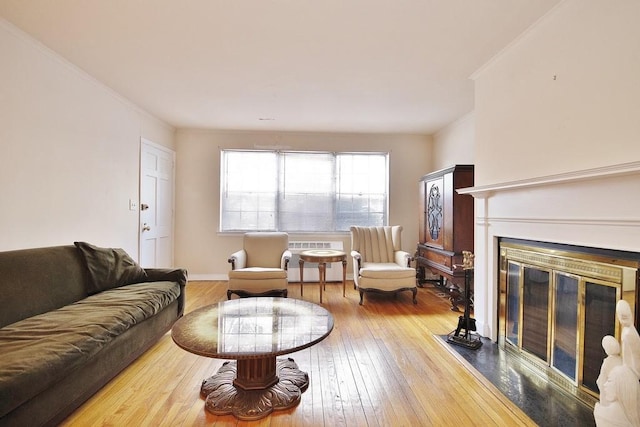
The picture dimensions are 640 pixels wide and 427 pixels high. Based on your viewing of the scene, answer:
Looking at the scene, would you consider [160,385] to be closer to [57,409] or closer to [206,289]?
[57,409]

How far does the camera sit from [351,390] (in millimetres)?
1978

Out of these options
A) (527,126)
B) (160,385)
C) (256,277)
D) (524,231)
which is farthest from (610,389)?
(256,277)

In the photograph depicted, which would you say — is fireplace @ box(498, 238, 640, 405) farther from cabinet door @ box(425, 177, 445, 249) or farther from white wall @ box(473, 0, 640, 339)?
cabinet door @ box(425, 177, 445, 249)

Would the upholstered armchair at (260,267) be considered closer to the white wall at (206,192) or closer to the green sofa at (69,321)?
the green sofa at (69,321)

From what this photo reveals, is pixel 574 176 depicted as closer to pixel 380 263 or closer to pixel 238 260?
pixel 380 263

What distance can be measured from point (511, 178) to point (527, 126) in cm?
40

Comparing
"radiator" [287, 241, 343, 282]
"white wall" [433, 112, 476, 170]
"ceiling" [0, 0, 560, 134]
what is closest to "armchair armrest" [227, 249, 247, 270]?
"radiator" [287, 241, 343, 282]

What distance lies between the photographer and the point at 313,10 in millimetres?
2029

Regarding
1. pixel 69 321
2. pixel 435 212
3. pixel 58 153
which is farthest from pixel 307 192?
pixel 69 321

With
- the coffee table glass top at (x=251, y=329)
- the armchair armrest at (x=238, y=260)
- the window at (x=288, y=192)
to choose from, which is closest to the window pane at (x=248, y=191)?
the window at (x=288, y=192)

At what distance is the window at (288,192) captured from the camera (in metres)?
5.07

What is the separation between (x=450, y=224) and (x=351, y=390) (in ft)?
7.90

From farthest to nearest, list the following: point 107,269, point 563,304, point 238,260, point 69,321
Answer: point 238,260 → point 107,269 → point 563,304 → point 69,321

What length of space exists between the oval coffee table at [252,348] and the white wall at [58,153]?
5.16 feet
